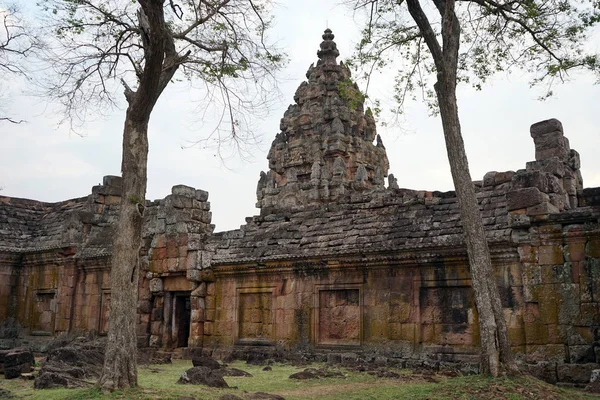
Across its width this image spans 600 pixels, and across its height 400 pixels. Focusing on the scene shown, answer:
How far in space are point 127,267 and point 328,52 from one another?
25219 mm

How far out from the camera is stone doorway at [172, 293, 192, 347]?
54.5ft

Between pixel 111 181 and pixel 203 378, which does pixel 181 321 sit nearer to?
pixel 111 181

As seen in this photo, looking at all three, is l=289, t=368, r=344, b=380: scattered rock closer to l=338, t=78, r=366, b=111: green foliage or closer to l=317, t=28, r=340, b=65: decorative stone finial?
l=338, t=78, r=366, b=111: green foliage

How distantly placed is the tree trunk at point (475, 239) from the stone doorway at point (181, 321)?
30.3 ft

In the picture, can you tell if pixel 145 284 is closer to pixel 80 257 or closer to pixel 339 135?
pixel 80 257

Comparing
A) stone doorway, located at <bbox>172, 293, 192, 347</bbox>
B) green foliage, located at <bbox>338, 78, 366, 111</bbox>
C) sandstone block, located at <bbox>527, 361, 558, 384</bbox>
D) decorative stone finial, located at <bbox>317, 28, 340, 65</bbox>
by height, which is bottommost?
sandstone block, located at <bbox>527, 361, 558, 384</bbox>

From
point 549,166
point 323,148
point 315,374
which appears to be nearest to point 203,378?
point 315,374

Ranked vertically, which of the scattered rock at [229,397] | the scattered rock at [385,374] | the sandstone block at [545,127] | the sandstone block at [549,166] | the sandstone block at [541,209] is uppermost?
the sandstone block at [545,127]


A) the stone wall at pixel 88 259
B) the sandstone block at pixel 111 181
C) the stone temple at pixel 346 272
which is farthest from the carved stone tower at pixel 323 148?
the stone temple at pixel 346 272

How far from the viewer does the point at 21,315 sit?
21.2 meters

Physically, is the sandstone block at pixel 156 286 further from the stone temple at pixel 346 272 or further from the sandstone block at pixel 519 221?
the sandstone block at pixel 519 221

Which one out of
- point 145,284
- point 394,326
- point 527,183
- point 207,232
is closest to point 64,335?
point 145,284

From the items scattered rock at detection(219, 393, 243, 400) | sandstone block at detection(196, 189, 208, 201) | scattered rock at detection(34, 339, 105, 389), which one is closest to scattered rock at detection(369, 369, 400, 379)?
scattered rock at detection(219, 393, 243, 400)

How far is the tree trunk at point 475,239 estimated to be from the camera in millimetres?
8922
